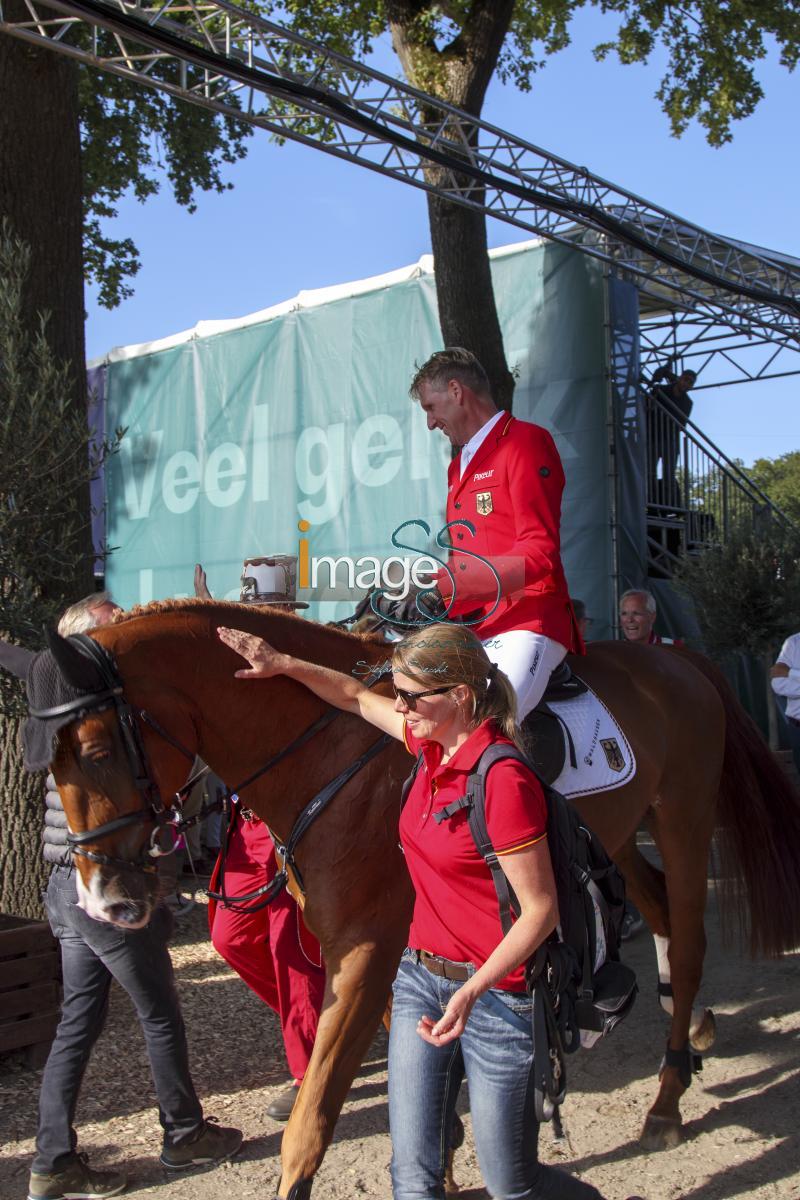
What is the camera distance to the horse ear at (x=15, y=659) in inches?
116

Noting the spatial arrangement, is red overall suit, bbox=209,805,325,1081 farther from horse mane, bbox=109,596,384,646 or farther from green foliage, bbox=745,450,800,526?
green foliage, bbox=745,450,800,526

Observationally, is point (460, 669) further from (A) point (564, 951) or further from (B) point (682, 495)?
(B) point (682, 495)

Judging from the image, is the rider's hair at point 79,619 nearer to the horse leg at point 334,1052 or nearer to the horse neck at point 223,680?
Result: the horse neck at point 223,680

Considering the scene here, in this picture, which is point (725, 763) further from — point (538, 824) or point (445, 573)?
point (538, 824)

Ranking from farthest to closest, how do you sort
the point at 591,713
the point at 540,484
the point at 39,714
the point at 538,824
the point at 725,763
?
the point at 725,763 → the point at 591,713 → the point at 540,484 → the point at 39,714 → the point at 538,824

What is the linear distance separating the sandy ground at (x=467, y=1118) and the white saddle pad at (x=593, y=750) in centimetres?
135

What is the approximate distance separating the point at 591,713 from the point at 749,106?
11.9 metres

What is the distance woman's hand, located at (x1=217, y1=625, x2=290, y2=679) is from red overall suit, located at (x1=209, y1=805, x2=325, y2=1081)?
2.86 feet

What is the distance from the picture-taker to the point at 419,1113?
2.43 m

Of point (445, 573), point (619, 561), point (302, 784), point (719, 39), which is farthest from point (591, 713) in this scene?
point (719, 39)

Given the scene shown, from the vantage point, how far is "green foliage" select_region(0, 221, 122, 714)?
508cm

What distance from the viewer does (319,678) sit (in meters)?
3.20

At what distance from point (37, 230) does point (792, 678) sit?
267 inches

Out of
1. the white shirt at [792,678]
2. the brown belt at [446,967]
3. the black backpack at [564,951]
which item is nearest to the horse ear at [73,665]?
the black backpack at [564,951]
